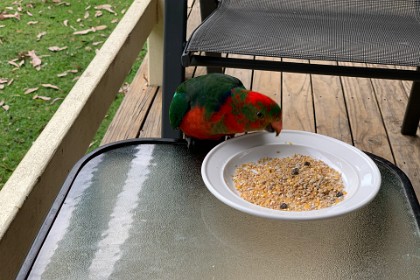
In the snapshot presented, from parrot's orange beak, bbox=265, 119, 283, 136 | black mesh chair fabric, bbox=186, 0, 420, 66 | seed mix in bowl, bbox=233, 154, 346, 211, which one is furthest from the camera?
black mesh chair fabric, bbox=186, 0, 420, 66

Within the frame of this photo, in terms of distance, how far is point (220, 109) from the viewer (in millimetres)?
1026

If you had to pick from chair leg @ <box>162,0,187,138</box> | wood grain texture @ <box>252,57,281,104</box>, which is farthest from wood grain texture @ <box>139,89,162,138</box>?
chair leg @ <box>162,0,187,138</box>

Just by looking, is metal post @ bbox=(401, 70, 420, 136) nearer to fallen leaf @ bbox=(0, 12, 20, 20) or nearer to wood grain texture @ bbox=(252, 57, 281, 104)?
wood grain texture @ bbox=(252, 57, 281, 104)

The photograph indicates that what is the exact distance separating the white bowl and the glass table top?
1.4 inches

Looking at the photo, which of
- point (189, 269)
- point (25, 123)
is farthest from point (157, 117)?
point (189, 269)

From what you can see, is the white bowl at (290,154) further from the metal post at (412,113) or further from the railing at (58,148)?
the metal post at (412,113)

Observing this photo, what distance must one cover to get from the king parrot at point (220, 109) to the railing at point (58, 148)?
254mm

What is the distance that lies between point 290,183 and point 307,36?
537 mm

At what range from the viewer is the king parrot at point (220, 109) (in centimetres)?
98

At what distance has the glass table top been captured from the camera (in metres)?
0.70

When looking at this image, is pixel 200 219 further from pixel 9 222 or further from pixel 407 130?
pixel 407 130

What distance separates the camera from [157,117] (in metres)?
2.03

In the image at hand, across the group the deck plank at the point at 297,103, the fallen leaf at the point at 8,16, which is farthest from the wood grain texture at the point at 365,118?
the fallen leaf at the point at 8,16

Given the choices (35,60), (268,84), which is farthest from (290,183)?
(35,60)
